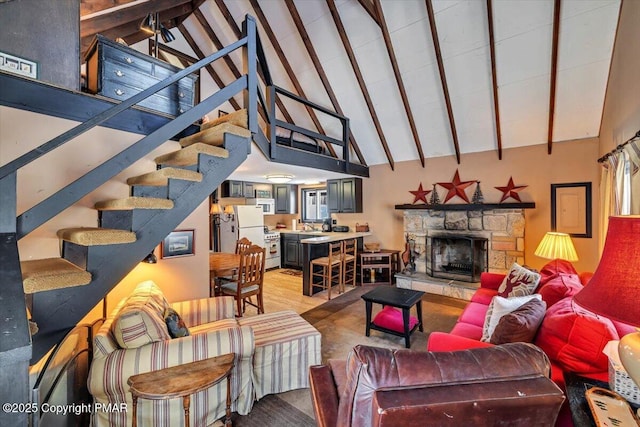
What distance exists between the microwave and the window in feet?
3.10

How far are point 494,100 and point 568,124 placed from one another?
3.95 feet

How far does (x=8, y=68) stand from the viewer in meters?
1.83

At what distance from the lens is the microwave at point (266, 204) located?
22.7 feet

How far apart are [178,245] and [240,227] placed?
2.91m

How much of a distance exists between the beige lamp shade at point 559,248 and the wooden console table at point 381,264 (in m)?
2.64

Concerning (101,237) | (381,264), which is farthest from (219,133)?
(381,264)

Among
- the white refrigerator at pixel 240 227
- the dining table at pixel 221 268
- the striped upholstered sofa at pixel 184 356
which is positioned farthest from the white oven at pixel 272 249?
the striped upholstered sofa at pixel 184 356

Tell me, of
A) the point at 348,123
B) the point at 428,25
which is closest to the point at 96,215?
the point at 348,123

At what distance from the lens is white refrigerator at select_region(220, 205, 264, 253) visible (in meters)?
5.98

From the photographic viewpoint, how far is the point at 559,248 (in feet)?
11.0

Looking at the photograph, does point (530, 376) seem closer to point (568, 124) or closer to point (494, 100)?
point (494, 100)

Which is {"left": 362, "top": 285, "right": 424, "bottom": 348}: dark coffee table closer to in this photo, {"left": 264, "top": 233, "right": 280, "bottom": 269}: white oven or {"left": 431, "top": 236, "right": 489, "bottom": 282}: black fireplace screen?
{"left": 431, "top": 236, "right": 489, "bottom": 282}: black fireplace screen

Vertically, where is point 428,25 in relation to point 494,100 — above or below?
above

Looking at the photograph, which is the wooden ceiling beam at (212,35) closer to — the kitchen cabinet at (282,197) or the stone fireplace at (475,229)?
the kitchen cabinet at (282,197)
